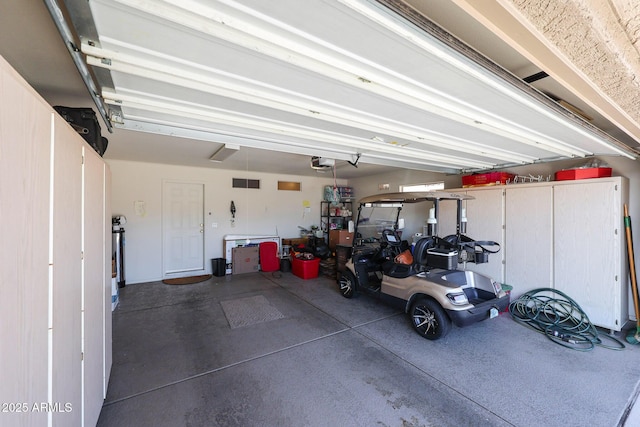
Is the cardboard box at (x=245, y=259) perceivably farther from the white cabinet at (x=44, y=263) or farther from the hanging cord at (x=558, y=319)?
the hanging cord at (x=558, y=319)

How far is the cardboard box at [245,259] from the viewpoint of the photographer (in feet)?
20.0

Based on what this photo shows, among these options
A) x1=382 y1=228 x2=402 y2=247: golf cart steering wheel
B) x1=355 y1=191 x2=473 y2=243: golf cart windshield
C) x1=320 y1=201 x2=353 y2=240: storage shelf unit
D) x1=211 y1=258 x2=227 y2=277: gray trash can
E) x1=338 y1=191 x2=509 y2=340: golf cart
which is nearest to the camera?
x1=338 y1=191 x2=509 y2=340: golf cart

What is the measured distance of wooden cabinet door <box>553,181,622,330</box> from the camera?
3133 mm

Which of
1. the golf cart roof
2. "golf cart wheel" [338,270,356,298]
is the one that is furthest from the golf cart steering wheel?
"golf cart wheel" [338,270,356,298]

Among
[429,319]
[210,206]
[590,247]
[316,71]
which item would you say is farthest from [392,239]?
[210,206]

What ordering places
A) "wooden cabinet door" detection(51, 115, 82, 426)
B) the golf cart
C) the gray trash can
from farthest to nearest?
the gray trash can < the golf cart < "wooden cabinet door" detection(51, 115, 82, 426)

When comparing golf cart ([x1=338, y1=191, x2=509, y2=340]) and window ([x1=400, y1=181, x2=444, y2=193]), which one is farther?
window ([x1=400, y1=181, x2=444, y2=193])

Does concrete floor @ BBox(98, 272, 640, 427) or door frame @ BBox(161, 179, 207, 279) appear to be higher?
door frame @ BBox(161, 179, 207, 279)

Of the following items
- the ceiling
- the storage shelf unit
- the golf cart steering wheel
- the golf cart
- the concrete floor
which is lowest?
the concrete floor

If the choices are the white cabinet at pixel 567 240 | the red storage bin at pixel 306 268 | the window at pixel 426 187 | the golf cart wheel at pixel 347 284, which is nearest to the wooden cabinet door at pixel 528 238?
the white cabinet at pixel 567 240

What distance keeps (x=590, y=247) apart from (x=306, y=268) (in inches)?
185

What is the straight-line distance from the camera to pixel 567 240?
137 inches

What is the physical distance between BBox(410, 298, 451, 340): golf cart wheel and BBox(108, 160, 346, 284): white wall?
463 centimetres

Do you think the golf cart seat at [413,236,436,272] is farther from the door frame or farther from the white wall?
the door frame
